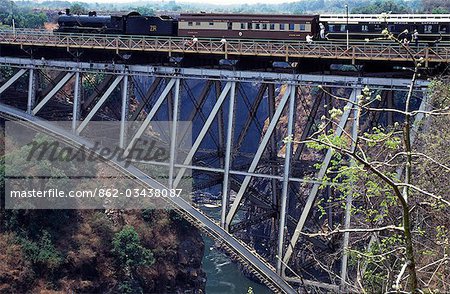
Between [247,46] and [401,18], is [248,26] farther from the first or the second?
[401,18]

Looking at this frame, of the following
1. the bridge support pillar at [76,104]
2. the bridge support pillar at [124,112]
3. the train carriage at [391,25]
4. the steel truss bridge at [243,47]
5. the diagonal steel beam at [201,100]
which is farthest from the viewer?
the bridge support pillar at [76,104]

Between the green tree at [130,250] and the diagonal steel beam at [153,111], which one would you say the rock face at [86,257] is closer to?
the green tree at [130,250]

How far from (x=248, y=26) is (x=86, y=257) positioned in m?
16.9

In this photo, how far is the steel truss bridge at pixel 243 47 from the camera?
23.2 m

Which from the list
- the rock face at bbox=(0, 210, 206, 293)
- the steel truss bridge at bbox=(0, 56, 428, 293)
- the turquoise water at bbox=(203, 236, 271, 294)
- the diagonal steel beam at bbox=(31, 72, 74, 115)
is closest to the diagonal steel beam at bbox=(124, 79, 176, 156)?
the steel truss bridge at bbox=(0, 56, 428, 293)

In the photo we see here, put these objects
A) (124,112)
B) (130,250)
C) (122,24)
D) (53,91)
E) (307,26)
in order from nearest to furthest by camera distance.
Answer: (307,26)
(124,112)
(53,91)
(122,24)
(130,250)

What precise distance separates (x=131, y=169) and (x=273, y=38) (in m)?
8.27

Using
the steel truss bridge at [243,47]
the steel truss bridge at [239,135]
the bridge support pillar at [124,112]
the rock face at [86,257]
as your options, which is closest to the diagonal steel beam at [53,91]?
the steel truss bridge at [239,135]

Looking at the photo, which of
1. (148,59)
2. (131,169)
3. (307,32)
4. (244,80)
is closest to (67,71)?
(148,59)

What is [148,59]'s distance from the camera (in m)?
29.1

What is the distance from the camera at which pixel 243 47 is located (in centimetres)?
2620

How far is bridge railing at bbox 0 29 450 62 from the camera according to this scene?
23.2 meters

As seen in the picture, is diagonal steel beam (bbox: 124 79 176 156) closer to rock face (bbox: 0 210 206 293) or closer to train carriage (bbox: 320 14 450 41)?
train carriage (bbox: 320 14 450 41)

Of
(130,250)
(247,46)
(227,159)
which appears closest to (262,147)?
(227,159)
